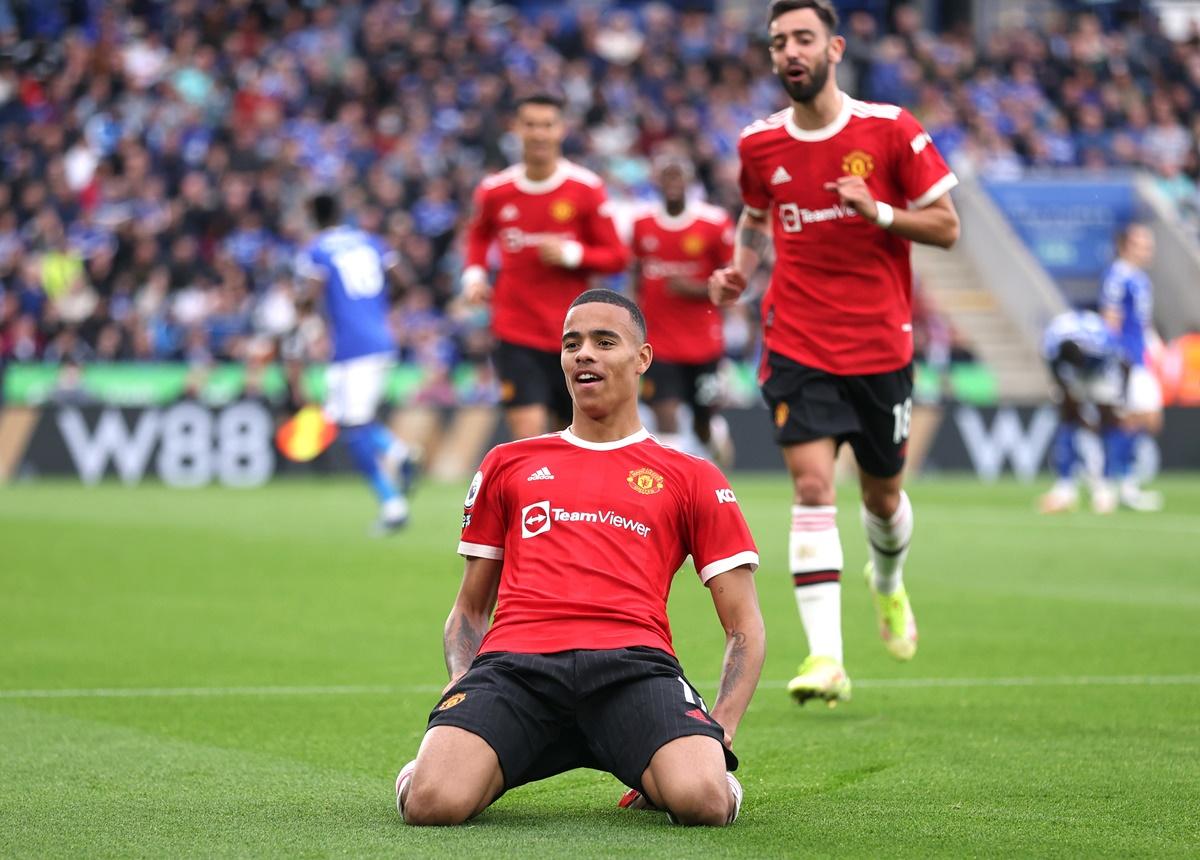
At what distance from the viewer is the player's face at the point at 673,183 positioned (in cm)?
1498

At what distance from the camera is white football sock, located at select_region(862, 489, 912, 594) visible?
7945mm

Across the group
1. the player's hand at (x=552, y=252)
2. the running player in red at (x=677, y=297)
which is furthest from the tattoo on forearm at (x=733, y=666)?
the running player in red at (x=677, y=297)

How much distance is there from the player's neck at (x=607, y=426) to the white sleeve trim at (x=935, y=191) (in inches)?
97.1

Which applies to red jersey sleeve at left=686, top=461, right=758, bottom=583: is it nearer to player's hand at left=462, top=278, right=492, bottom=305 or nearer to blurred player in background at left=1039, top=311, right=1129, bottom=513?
player's hand at left=462, top=278, right=492, bottom=305

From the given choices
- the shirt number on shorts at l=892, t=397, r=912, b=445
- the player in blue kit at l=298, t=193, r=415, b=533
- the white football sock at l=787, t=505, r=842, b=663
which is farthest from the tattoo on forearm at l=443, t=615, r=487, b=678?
the player in blue kit at l=298, t=193, r=415, b=533

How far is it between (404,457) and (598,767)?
1082 centimetres

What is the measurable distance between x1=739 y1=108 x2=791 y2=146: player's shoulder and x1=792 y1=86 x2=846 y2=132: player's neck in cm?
8

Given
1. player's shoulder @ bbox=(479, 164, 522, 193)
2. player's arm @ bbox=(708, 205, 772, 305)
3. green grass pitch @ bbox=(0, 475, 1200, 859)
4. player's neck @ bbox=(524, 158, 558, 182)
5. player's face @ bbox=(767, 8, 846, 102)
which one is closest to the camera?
green grass pitch @ bbox=(0, 475, 1200, 859)

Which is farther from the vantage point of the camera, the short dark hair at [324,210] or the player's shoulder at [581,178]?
the short dark hair at [324,210]

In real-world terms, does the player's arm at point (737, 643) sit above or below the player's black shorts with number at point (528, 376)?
above

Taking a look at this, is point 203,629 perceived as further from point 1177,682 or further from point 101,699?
point 1177,682

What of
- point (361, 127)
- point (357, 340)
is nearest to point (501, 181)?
point (357, 340)

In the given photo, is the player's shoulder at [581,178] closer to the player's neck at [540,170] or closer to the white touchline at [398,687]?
the player's neck at [540,170]

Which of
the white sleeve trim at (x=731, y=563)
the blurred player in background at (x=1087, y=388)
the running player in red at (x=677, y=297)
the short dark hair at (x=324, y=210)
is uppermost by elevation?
the white sleeve trim at (x=731, y=563)
